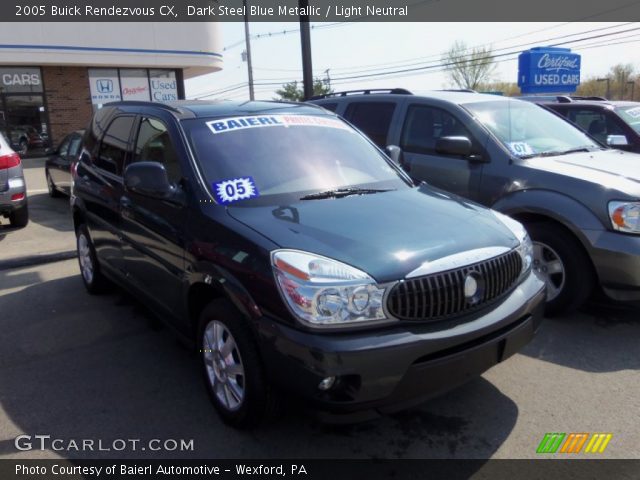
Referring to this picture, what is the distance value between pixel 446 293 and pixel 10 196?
23.1ft

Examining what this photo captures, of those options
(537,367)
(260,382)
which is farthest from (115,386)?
(537,367)

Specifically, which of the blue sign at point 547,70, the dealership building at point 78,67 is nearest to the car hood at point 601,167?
the blue sign at point 547,70

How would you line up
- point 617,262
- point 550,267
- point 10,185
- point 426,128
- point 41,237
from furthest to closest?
point 41,237
point 10,185
point 426,128
point 550,267
point 617,262

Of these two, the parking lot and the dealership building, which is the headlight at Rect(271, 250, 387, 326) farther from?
the dealership building

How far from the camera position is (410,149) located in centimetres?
575

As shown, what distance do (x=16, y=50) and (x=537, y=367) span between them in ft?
62.3

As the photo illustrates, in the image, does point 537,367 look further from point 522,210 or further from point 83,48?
point 83,48

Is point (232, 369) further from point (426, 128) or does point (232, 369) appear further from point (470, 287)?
point (426, 128)

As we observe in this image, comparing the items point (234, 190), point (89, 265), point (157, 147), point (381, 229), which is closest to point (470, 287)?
point (381, 229)

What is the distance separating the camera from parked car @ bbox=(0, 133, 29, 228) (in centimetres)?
749

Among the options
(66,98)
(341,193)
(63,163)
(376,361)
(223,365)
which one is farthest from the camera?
(66,98)

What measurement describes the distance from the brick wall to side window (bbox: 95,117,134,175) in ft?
52.7

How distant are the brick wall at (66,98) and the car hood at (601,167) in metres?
18.1

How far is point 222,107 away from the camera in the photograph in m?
3.99
